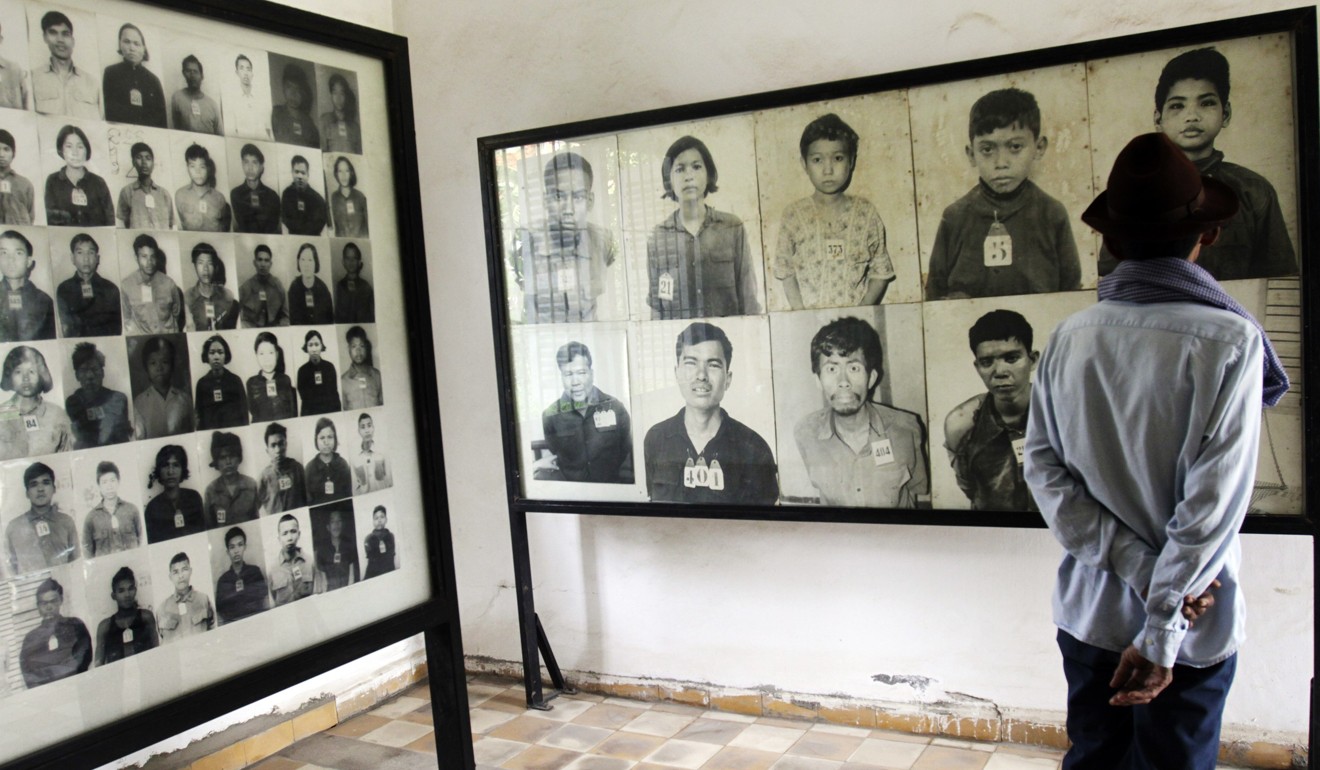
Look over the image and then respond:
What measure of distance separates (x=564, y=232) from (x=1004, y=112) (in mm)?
1700

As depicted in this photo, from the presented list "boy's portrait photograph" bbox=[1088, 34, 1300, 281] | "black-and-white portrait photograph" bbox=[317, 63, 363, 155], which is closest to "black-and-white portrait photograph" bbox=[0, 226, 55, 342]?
"black-and-white portrait photograph" bbox=[317, 63, 363, 155]

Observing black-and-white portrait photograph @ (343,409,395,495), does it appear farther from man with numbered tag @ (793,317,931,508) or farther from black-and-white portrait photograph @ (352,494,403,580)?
man with numbered tag @ (793,317,931,508)

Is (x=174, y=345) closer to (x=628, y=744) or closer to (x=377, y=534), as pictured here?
(x=377, y=534)

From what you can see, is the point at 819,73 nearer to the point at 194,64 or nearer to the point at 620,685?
the point at 194,64

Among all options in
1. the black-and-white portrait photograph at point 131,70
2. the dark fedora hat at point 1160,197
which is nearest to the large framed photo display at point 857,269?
the dark fedora hat at point 1160,197

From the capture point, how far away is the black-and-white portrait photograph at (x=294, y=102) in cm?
247

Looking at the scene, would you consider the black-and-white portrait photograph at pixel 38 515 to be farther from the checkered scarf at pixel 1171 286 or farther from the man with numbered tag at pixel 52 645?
the checkered scarf at pixel 1171 286

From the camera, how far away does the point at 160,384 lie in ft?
7.25

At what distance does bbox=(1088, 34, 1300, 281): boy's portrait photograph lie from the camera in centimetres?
285

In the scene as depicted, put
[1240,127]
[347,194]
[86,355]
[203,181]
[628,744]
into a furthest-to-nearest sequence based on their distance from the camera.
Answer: [628,744] → [1240,127] → [347,194] → [203,181] → [86,355]

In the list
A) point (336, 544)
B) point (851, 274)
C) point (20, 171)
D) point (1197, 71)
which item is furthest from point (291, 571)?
point (1197, 71)

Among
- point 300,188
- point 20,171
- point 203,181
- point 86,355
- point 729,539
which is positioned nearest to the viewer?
point 20,171

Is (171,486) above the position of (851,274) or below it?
below

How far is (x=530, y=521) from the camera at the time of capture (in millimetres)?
4746
